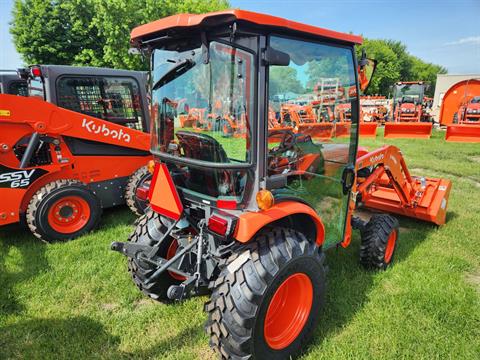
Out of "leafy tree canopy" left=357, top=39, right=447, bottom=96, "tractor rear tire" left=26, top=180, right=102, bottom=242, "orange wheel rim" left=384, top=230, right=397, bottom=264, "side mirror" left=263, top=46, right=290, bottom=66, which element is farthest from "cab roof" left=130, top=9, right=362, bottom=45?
"leafy tree canopy" left=357, top=39, right=447, bottom=96

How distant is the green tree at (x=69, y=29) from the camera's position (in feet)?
53.4

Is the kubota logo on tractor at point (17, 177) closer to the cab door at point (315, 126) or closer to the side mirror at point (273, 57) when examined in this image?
the cab door at point (315, 126)

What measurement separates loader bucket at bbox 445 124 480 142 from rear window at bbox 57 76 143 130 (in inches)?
469

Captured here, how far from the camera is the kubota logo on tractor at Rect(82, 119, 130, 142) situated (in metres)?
4.59

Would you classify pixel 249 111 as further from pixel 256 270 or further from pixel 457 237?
pixel 457 237

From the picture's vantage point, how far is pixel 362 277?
133 inches

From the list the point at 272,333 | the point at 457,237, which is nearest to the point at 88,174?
the point at 272,333

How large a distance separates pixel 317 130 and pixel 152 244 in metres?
1.64

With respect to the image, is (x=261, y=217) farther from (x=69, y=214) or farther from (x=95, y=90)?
(x=95, y=90)

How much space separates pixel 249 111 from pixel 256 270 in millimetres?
980

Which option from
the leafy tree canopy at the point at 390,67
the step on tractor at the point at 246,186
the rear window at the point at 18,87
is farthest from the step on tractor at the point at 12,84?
the leafy tree canopy at the point at 390,67

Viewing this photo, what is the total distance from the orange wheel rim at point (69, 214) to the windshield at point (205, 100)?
244cm

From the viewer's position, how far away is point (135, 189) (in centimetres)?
489

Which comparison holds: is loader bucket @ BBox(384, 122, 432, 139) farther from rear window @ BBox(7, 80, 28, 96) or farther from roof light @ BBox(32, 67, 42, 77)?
roof light @ BBox(32, 67, 42, 77)
